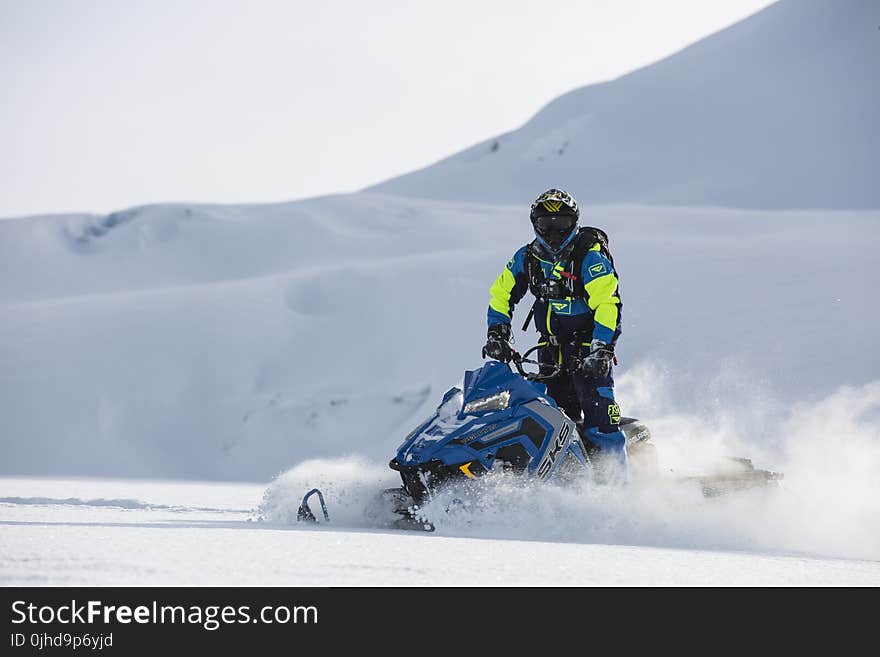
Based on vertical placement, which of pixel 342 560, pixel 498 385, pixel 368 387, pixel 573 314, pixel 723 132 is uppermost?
pixel 723 132

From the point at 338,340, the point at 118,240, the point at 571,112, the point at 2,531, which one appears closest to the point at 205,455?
the point at 338,340

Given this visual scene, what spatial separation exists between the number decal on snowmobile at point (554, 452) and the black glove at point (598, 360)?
375 millimetres

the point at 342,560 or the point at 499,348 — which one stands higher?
the point at 499,348

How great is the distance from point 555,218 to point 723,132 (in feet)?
163

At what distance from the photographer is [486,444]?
5.97m

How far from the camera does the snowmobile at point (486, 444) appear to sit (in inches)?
233

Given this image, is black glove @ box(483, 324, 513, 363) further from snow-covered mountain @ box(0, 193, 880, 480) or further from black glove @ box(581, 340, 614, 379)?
snow-covered mountain @ box(0, 193, 880, 480)

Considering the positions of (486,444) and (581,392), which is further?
(581,392)

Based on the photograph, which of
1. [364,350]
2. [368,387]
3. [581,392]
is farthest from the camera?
[364,350]

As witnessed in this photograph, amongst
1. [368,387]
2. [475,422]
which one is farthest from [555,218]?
[368,387]

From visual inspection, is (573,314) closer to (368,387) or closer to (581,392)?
(581,392)

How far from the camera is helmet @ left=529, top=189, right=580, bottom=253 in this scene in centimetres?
661

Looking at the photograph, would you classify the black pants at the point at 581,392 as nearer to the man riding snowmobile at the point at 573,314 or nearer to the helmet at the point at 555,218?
the man riding snowmobile at the point at 573,314
